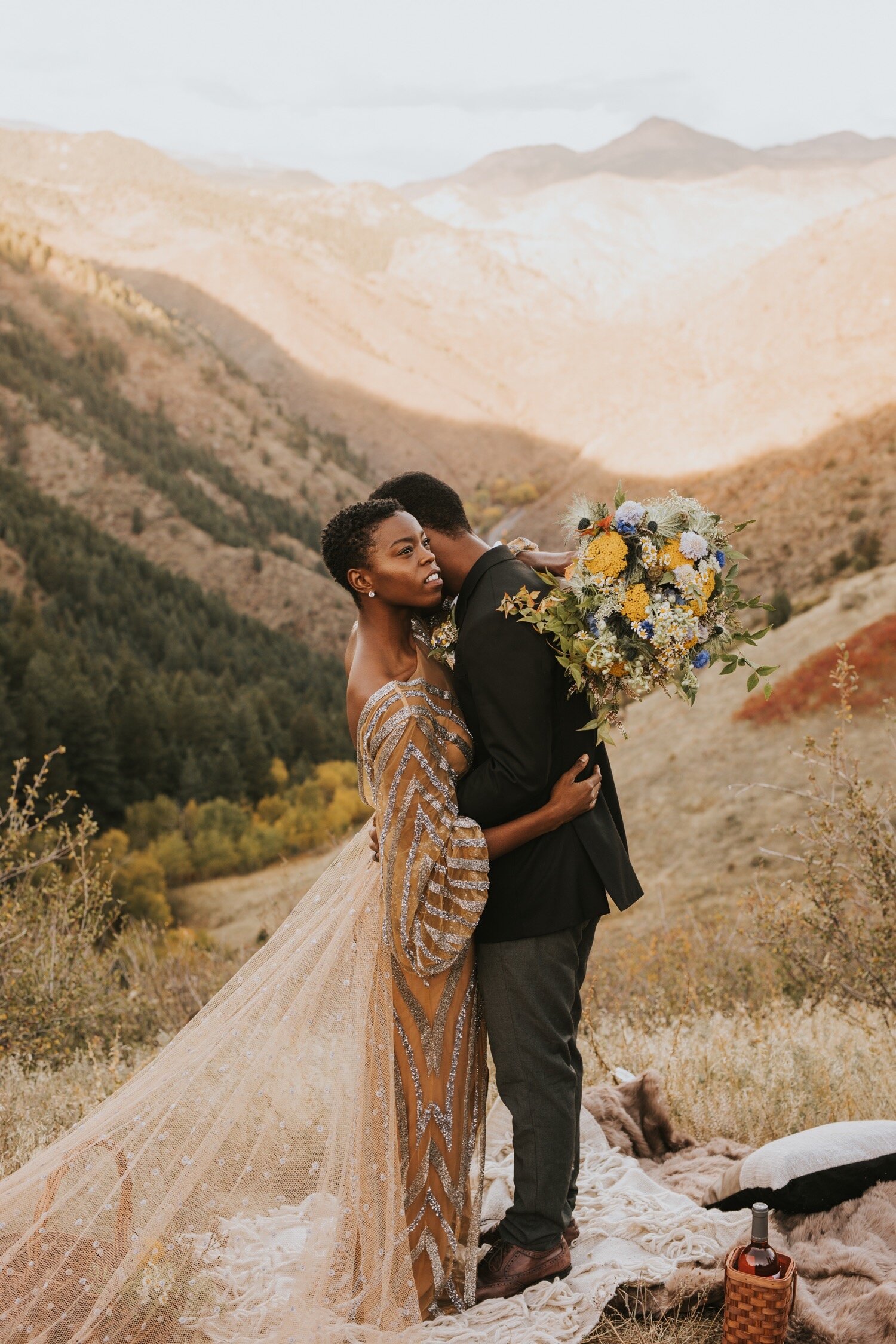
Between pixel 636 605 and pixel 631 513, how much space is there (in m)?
0.25

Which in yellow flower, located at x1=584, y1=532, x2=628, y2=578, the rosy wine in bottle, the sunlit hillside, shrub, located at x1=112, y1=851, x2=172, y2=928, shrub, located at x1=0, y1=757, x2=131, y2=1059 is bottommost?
shrub, located at x1=112, y1=851, x2=172, y2=928

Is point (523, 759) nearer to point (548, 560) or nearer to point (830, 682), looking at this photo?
point (548, 560)

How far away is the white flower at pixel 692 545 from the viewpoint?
2889 mm

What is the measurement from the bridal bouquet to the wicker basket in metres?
1.45

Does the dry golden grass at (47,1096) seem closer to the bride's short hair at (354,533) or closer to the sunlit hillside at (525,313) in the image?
the bride's short hair at (354,533)

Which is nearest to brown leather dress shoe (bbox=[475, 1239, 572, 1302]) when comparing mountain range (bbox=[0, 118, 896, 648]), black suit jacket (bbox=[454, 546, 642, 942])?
black suit jacket (bbox=[454, 546, 642, 942])

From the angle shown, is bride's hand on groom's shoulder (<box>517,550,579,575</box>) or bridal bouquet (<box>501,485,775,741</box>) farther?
bride's hand on groom's shoulder (<box>517,550,579,575</box>)

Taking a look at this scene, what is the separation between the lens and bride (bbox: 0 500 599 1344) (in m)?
3.00

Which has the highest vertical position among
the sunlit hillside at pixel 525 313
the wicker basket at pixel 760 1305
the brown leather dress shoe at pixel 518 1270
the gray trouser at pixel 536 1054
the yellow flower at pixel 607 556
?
the sunlit hillside at pixel 525 313

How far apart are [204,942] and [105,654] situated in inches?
969

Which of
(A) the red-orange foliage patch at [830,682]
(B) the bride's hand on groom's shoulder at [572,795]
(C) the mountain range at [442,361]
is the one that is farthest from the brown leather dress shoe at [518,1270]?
(C) the mountain range at [442,361]

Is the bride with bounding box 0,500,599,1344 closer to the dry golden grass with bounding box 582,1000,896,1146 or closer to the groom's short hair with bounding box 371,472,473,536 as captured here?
the groom's short hair with bounding box 371,472,473,536

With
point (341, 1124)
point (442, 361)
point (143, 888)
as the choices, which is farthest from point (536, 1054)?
point (442, 361)

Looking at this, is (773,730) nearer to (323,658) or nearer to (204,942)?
(204,942)
